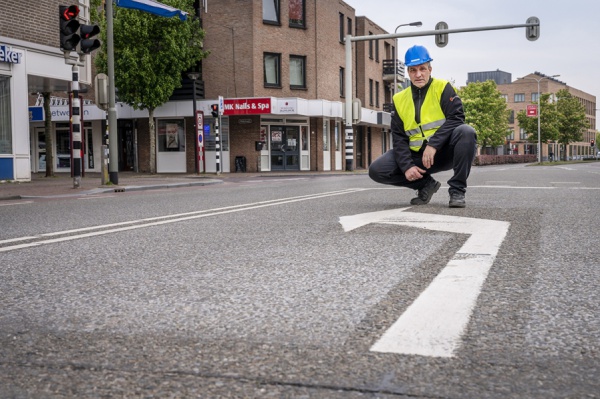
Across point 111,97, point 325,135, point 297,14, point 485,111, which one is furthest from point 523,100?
point 111,97

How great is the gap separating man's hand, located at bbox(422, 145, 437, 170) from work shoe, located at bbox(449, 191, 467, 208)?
48 centimetres

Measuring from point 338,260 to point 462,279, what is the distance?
902 mm

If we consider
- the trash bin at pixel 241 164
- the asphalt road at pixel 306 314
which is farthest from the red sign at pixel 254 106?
the asphalt road at pixel 306 314

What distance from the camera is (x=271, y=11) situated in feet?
121

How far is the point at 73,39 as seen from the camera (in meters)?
14.4

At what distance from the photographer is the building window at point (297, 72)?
37.9 meters

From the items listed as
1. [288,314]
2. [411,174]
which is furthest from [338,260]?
[411,174]

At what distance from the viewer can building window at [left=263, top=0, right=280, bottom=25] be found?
120 ft

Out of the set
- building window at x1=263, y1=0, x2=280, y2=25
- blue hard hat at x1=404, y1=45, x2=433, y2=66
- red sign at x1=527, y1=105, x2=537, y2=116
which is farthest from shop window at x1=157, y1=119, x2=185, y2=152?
red sign at x1=527, y1=105, x2=537, y2=116

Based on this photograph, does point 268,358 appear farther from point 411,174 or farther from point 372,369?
point 411,174

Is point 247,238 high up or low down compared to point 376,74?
down

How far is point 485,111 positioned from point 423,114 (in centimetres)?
7200

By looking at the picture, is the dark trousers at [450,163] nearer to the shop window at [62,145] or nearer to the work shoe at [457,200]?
the work shoe at [457,200]

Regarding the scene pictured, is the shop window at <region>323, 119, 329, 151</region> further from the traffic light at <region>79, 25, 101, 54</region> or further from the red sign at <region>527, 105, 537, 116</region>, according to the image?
the red sign at <region>527, 105, 537, 116</region>
